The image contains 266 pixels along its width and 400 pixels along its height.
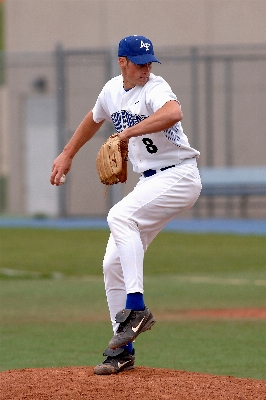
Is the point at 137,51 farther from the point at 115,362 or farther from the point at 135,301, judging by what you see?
the point at 115,362

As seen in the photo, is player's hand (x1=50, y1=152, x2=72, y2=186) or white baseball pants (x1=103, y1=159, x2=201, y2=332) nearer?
white baseball pants (x1=103, y1=159, x2=201, y2=332)

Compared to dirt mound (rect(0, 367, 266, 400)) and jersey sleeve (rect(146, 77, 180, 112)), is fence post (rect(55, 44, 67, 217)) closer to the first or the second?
jersey sleeve (rect(146, 77, 180, 112))

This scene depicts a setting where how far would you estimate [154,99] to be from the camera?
512cm

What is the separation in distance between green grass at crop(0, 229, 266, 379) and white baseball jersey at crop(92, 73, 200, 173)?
66.2 inches

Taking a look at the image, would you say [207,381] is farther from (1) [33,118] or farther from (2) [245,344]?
(1) [33,118]

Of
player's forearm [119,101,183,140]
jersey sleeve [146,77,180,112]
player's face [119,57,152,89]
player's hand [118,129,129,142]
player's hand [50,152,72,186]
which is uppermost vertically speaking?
player's face [119,57,152,89]

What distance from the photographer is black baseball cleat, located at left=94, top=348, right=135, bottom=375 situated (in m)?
5.21

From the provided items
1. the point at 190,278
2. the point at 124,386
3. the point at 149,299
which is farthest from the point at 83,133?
the point at 190,278

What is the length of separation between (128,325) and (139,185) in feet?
2.84

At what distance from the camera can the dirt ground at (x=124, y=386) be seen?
184 inches

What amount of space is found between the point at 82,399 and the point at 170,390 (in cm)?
48

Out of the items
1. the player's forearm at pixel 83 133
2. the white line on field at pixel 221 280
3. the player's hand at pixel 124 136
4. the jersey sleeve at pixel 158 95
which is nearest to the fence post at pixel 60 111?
the white line on field at pixel 221 280

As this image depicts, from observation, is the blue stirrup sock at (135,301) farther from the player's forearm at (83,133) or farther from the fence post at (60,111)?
the fence post at (60,111)

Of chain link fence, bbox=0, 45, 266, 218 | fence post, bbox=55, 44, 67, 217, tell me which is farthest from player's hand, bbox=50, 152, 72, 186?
chain link fence, bbox=0, 45, 266, 218
